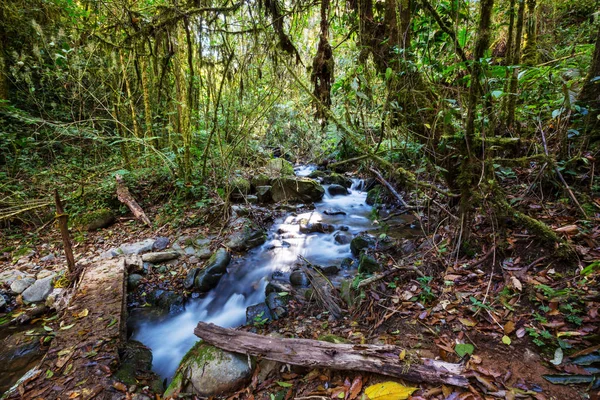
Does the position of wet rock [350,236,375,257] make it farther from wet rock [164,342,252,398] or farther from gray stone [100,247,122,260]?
gray stone [100,247,122,260]

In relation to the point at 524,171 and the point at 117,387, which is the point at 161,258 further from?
the point at 524,171

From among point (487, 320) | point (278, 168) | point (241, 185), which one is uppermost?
point (278, 168)

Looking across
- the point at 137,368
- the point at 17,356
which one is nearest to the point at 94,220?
the point at 17,356

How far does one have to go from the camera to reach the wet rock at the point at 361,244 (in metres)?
4.79

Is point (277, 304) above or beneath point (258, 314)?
above

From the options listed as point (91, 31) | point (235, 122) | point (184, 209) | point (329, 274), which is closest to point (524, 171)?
point (329, 274)

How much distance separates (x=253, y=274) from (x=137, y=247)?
2.23 metres

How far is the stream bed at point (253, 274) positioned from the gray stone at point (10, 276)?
2.16 metres

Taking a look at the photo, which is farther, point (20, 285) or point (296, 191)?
point (296, 191)

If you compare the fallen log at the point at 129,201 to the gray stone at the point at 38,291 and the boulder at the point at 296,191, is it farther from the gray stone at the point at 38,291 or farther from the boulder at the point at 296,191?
the boulder at the point at 296,191

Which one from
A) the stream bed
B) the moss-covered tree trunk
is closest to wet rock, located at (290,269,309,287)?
the stream bed

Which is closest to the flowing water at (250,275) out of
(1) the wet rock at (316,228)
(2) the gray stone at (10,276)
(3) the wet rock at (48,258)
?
(1) the wet rock at (316,228)

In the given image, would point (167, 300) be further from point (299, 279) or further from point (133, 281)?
point (299, 279)

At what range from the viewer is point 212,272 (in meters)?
4.62
